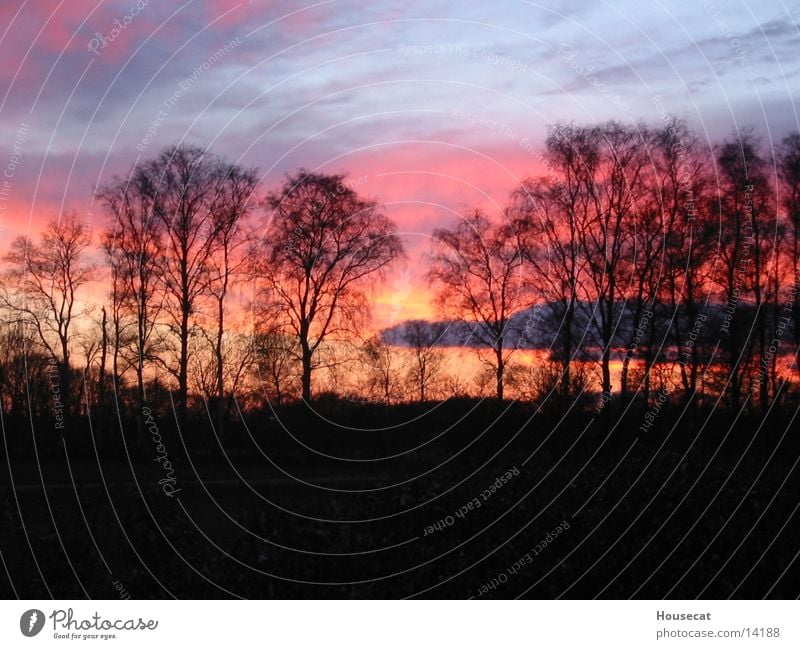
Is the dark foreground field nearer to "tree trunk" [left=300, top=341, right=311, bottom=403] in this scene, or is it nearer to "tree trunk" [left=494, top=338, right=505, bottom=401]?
"tree trunk" [left=494, top=338, right=505, bottom=401]

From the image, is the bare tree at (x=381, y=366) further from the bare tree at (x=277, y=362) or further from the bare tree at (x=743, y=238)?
the bare tree at (x=743, y=238)

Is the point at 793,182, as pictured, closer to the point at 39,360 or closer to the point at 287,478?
the point at 287,478

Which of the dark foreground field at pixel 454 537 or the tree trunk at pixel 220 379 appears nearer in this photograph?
the dark foreground field at pixel 454 537

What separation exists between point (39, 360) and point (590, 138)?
16.2 metres

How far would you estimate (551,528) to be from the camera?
54.4 ft
